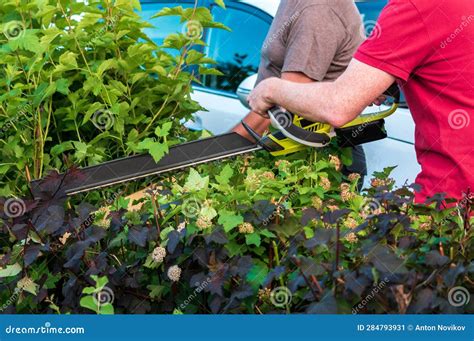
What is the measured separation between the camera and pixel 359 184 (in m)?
3.55

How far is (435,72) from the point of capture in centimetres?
273

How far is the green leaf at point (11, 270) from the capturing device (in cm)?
246

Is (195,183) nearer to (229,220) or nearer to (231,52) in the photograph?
(229,220)

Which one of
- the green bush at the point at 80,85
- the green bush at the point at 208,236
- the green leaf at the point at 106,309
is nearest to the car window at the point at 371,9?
the green bush at the point at 80,85

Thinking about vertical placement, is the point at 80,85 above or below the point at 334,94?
below

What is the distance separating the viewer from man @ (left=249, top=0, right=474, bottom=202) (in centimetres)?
263

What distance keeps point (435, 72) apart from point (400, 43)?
152mm

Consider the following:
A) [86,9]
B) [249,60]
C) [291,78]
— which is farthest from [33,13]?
[249,60]

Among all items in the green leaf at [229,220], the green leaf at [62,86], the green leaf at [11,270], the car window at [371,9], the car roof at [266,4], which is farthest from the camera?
the car roof at [266,4]

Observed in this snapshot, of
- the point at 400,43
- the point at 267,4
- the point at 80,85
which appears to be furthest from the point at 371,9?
the point at 400,43

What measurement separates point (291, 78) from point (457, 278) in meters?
1.77

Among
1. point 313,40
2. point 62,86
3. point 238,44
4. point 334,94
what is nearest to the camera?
point 334,94

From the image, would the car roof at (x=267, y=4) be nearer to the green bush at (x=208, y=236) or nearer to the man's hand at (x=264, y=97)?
the green bush at (x=208, y=236)

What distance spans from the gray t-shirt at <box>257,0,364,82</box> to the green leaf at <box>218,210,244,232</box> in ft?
4.60
